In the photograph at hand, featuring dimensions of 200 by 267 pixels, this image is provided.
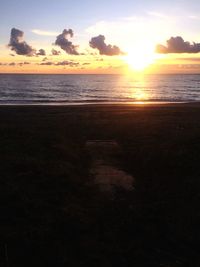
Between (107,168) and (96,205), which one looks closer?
(96,205)

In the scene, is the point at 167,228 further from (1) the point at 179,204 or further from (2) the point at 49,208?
(2) the point at 49,208

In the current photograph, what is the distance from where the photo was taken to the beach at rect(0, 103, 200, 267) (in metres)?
8.54

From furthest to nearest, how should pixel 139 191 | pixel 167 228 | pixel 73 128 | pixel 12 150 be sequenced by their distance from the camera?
pixel 73 128, pixel 12 150, pixel 139 191, pixel 167 228

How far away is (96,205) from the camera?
1137 centimetres

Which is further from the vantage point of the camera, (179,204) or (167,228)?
(179,204)

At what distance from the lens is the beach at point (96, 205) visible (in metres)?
8.54

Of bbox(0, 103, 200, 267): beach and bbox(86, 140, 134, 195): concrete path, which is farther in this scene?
bbox(86, 140, 134, 195): concrete path

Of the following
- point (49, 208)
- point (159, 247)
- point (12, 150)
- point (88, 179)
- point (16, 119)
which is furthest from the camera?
point (16, 119)

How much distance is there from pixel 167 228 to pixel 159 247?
1002 mm

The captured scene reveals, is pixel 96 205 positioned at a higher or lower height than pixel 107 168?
higher

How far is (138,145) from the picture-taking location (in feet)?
66.8

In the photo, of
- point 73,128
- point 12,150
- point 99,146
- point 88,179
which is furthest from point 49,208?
point 73,128

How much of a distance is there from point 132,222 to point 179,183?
3.62m

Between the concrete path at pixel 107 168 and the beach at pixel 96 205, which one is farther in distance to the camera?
the concrete path at pixel 107 168
